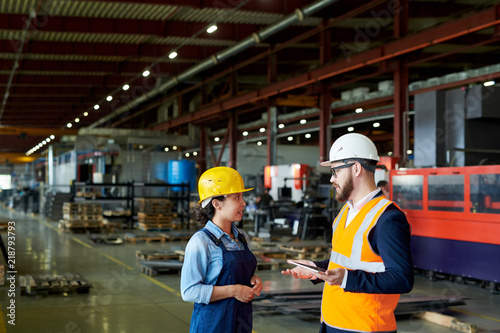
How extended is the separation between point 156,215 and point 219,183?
672 inches

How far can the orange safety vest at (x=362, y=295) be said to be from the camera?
2479 mm

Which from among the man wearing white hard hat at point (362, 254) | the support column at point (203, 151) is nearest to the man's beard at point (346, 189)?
the man wearing white hard hat at point (362, 254)

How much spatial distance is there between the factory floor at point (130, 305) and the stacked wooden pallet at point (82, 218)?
22.0 ft

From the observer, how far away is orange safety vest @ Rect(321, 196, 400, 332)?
2.48 metres

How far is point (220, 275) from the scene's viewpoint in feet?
9.28

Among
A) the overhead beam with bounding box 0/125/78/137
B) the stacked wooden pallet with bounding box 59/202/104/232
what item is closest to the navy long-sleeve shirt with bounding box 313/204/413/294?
the stacked wooden pallet with bounding box 59/202/104/232

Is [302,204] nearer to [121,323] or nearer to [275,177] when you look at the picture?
[275,177]

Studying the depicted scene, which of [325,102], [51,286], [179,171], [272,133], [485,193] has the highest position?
[325,102]

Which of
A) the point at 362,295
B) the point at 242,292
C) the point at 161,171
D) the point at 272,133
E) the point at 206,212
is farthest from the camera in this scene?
the point at 161,171

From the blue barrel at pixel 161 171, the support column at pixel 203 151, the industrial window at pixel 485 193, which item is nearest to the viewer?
the industrial window at pixel 485 193

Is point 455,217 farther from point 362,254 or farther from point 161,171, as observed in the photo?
point 161,171

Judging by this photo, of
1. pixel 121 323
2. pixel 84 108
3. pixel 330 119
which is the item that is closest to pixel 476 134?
pixel 121 323

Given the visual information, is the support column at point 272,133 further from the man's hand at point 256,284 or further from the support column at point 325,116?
the man's hand at point 256,284

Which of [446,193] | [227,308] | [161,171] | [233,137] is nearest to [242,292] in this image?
[227,308]
